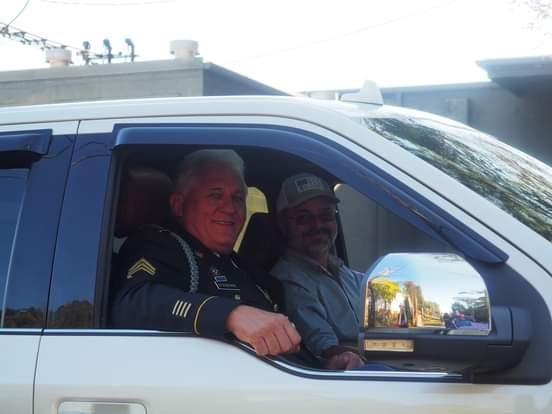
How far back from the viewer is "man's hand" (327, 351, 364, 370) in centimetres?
264

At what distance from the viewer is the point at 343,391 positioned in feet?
6.72

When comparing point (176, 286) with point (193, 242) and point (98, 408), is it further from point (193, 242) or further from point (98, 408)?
point (98, 408)

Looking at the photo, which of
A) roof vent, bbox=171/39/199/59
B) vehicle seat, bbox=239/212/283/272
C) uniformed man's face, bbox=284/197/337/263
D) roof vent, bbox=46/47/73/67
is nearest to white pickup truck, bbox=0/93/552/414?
Answer: uniformed man's face, bbox=284/197/337/263

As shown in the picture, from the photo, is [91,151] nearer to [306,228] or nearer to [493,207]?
[493,207]

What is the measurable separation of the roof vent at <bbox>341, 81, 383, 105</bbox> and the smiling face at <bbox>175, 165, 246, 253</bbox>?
0.50 metres

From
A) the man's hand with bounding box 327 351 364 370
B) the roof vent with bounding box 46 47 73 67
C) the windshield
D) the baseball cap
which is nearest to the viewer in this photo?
the windshield

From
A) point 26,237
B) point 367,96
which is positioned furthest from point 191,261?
point 367,96

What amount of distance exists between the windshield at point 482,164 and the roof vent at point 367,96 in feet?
0.54

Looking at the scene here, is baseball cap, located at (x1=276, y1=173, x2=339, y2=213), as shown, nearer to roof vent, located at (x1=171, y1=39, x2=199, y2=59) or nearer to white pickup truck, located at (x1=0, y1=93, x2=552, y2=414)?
white pickup truck, located at (x1=0, y1=93, x2=552, y2=414)

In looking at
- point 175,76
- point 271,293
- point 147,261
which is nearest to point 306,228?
point 271,293

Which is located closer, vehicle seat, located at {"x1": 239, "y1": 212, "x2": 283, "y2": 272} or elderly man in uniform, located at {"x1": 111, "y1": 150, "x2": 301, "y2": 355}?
elderly man in uniform, located at {"x1": 111, "y1": 150, "x2": 301, "y2": 355}

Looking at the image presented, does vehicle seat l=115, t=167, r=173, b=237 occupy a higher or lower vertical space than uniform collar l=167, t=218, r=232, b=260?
higher

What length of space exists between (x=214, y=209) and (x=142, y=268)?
492 millimetres

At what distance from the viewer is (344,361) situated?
276cm
